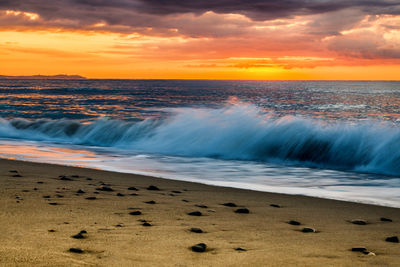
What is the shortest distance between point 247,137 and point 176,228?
11.1 m

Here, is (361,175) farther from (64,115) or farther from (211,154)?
(64,115)

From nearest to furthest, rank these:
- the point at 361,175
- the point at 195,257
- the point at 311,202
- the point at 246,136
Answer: the point at 195,257
the point at 311,202
the point at 361,175
the point at 246,136

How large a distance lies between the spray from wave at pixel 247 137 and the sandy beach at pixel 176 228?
6.11 metres

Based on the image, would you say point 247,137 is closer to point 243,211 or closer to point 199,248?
point 243,211

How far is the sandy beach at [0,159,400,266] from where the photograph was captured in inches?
113

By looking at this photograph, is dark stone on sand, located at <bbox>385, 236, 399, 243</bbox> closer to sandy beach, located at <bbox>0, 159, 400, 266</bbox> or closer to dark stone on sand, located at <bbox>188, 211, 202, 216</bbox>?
sandy beach, located at <bbox>0, 159, 400, 266</bbox>

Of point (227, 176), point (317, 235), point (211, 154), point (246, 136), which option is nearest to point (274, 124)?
point (246, 136)

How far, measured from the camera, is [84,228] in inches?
140

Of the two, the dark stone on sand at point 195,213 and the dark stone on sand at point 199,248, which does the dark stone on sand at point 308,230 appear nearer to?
the dark stone on sand at point 195,213

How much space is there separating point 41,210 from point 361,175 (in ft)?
25.3

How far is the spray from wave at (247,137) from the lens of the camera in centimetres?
1186

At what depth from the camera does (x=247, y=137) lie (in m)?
14.8

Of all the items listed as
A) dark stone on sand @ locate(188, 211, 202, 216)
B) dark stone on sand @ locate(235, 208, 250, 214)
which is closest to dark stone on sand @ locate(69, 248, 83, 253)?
dark stone on sand @ locate(188, 211, 202, 216)

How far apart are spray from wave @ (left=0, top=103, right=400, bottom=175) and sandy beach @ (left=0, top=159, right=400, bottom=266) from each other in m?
6.11
